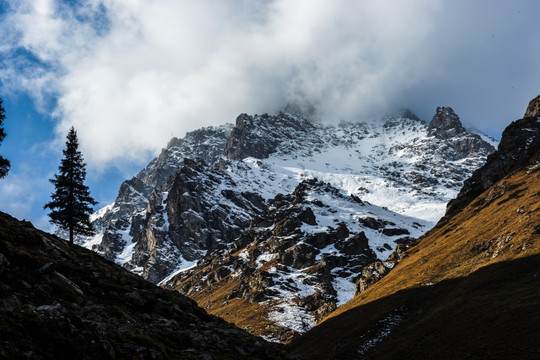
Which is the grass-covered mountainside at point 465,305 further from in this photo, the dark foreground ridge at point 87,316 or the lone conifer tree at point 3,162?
the lone conifer tree at point 3,162

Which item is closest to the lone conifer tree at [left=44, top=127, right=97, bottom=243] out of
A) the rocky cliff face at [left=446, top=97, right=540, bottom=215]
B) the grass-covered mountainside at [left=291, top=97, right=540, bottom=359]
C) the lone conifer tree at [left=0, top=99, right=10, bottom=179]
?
the lone conifer tree at [left=0, top=99, right=10, bottom=179]

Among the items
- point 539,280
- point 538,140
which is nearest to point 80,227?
point 539,280

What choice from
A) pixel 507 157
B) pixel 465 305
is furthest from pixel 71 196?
pixel 507 157

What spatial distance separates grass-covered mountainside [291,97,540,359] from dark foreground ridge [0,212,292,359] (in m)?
25.4

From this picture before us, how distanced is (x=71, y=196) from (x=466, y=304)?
176 feet

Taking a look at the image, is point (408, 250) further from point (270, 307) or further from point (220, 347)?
point (220, 347)

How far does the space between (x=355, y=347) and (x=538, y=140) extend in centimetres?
13847

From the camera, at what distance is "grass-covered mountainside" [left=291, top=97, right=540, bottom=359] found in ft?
126

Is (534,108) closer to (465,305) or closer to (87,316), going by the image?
(465,305)

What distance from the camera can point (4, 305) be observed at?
14477 mm

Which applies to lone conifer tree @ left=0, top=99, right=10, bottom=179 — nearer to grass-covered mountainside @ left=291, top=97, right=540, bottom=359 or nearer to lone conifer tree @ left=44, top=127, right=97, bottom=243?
lone conifer tree @ left=44, top=127, right=97, bottom=243

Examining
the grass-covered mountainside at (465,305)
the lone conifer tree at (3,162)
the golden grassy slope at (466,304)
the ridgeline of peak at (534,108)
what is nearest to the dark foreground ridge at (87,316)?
the lone conifer tree at (3,162)

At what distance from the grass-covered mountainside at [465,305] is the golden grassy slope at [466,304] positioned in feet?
0.49

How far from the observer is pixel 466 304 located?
50812mm
